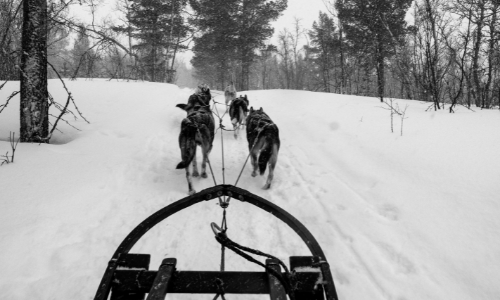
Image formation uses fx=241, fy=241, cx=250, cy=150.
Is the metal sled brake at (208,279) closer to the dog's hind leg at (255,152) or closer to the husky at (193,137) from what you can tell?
the husky at (193,137)

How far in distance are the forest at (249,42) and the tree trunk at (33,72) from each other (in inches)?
0.7

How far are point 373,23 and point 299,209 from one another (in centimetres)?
1392

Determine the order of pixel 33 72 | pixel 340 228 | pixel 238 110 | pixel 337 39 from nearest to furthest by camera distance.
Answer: pixel 340 228 → pixel 33 72 → pixel 238 110 → pixel 337 39

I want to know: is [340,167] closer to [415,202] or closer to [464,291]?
[415,202]

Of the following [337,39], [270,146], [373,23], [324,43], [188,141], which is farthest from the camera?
[324,43]

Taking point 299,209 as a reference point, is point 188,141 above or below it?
above

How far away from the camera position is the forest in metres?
4.79

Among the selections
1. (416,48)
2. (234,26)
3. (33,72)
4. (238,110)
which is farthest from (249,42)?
(33,72)

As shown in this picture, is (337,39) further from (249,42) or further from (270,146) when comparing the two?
(270,146)

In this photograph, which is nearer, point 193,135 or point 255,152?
point 193,135

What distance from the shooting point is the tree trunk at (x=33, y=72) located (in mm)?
4445

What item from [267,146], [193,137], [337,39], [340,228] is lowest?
[340,228]

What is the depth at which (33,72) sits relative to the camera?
452 centimetres

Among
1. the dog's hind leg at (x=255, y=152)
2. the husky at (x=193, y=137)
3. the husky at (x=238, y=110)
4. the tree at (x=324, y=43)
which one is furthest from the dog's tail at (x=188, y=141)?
the tree at (x=324, y=43)
